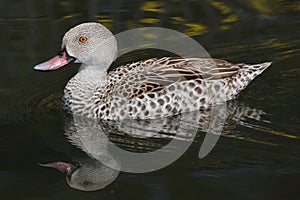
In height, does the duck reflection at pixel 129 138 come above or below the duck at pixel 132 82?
below

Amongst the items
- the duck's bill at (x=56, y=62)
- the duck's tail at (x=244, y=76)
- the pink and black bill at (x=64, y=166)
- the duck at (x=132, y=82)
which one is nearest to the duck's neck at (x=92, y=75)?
the duck at (x=132, y=82)

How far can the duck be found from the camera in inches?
381

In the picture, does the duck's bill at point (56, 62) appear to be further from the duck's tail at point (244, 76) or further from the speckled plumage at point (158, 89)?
the duck's tail at point (244, 76)

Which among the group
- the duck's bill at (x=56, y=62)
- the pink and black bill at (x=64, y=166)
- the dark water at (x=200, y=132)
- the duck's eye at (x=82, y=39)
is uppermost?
the duck's eye at (x=82, y=39)

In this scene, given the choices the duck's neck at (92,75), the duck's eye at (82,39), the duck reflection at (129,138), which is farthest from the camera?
the duck's neck at (92,75)

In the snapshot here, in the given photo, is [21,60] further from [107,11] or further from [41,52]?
[107,11]

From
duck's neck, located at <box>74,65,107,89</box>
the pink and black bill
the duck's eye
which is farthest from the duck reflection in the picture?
the duck's eye

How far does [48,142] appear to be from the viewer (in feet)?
28.9

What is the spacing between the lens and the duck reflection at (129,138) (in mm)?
8148

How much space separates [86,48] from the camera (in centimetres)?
985

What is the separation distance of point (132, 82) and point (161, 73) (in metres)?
0.38

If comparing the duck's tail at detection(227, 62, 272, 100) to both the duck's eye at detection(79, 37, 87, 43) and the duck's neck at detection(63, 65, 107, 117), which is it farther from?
the duck's eye at detection(79, 37, 87, 43)

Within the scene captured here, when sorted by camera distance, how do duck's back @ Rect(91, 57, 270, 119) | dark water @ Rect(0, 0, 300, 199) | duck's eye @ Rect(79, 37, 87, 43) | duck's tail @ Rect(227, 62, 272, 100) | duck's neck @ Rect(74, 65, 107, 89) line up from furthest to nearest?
duck's tail @ Rect(227, 62, 272, 100), duck's neck @ Rect(74, 65, 107, 89), duck's eye @ Rect(79, 37, 87, 43), duck's back @ Rect(91, 57, 270, 119), dark water @ Rect(0, 0, 300, 199)

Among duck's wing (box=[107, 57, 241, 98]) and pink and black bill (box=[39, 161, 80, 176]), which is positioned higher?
duck's wing (box=[107, 57, 241, 98])
